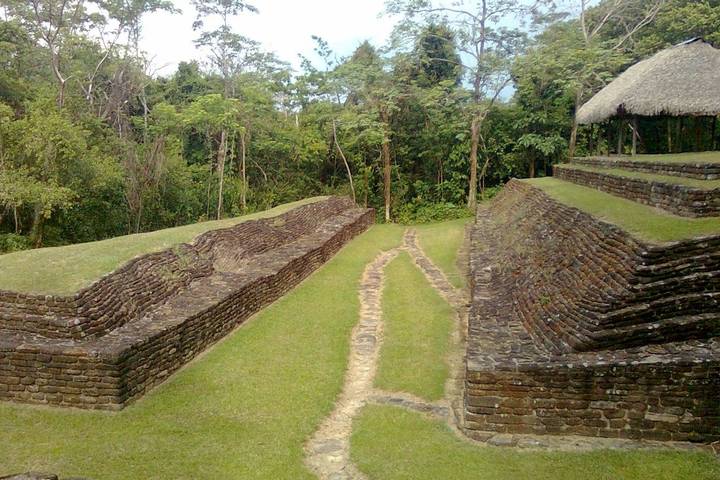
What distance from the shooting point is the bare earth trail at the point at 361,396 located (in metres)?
5.14

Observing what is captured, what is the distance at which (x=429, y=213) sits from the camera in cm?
2158

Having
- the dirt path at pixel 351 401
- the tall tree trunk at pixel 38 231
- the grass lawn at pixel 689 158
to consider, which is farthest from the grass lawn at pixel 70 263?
the grass lawn at pixel 689 158

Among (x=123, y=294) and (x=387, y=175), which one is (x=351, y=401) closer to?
(x=123, y=294)

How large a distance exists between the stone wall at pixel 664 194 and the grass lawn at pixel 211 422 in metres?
4.96

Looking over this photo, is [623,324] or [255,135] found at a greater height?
[255,135]

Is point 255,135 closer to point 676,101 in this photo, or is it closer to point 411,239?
point 411,239

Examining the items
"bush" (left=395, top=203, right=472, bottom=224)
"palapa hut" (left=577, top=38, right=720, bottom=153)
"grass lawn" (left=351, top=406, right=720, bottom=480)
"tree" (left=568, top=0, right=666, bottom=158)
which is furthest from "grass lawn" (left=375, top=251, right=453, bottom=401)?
"tree" (left=568, top=0, right=666, bottom=158)

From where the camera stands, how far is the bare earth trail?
514 centimetres

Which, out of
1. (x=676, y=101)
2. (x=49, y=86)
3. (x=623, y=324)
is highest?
(x=49, y=86)

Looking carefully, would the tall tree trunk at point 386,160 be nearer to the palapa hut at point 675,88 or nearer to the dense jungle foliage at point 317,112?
the dense jungle foliage at point 317,112

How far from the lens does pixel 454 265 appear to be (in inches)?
529

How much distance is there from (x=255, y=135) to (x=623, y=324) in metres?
19.3

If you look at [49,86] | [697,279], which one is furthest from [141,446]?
[49,86]

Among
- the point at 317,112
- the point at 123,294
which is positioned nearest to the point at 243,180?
the point at 317,112
